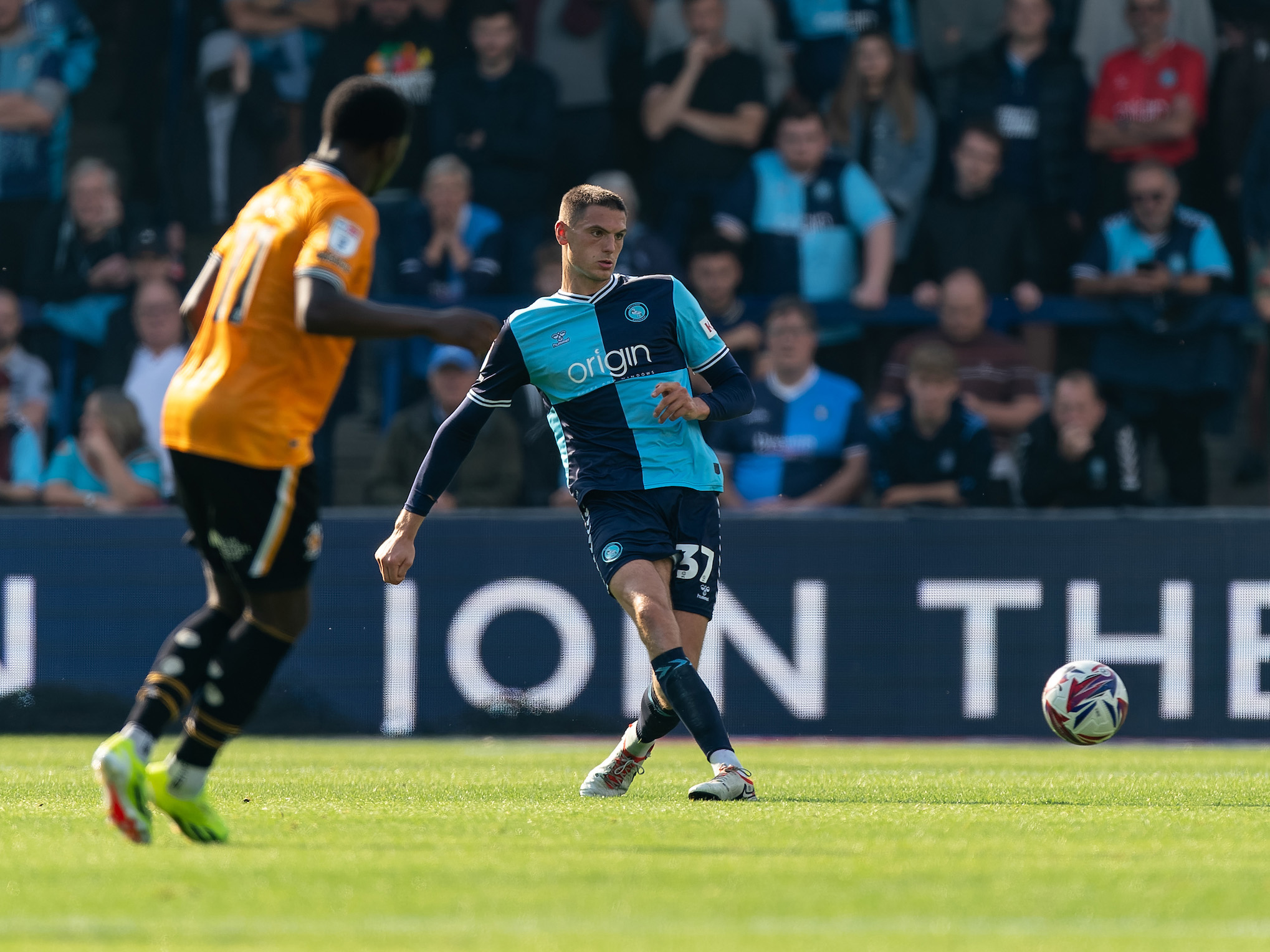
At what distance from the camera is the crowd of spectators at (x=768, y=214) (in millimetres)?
12461

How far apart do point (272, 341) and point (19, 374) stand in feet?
29.4

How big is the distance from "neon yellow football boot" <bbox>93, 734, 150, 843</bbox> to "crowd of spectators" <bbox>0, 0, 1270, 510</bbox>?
7.57 metres

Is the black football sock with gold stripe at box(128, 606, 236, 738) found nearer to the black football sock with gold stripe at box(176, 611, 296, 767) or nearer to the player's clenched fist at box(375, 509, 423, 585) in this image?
the black football sock with gold stripe at box(176, 611, 296, 767)

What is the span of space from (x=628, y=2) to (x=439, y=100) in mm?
1762

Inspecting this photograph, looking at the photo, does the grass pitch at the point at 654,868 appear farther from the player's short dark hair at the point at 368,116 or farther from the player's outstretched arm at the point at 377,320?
the player's short dark hair at the point at 368,116

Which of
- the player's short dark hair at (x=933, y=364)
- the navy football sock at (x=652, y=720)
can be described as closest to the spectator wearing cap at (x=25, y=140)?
the player's short dark hair at (x=933, y=364)

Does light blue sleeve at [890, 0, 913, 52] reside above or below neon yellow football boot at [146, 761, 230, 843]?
above

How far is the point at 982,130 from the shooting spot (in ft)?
42.7

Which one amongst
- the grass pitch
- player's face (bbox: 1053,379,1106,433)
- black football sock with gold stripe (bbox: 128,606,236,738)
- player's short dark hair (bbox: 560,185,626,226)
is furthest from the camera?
player's face (bbox: 1053,379,1106,433)

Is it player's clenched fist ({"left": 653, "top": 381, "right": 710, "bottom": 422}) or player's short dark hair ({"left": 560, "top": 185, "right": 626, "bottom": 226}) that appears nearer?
player's clenched fist ({"left": 653, "top": 381, "right": 710, "bottom": 422})

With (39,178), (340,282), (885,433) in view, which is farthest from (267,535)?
(39,178)

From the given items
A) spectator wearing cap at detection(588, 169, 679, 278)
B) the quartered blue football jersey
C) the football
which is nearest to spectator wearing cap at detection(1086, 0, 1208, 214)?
spectator wearing cap at detection(588, 169, 679, 278)

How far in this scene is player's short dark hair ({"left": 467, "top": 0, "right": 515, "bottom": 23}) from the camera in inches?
543

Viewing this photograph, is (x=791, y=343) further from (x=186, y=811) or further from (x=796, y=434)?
(x=186, y=811)
